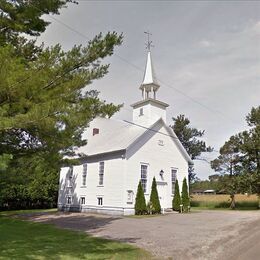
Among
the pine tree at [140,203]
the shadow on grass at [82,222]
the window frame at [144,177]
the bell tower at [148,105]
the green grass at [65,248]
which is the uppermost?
the bell tower at [148,105]

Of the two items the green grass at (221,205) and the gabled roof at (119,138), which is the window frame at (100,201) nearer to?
the gabled roof at (119,138)

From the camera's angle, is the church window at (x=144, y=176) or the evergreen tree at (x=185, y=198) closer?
the church window at (x=144, y=176)

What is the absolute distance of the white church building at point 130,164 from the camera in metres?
23.1

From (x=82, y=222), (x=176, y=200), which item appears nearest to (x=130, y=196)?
(x=176, y=200)

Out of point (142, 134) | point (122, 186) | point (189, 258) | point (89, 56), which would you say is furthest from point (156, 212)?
point (89, 56)

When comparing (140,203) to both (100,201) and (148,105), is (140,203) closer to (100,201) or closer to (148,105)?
(100,201)

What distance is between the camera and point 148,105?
26734mm

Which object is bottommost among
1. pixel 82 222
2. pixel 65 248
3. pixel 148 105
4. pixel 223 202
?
pixel 65 248

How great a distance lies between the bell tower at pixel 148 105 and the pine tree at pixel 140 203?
5.52 meters

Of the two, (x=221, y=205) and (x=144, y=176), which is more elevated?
(x=144, y=176)

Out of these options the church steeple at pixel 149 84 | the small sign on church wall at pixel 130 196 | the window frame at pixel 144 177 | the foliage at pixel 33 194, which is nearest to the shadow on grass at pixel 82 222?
the small sign on church wall at pixel 130 196

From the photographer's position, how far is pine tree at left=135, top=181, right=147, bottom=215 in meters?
22.6

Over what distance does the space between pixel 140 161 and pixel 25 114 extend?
55.7 feet

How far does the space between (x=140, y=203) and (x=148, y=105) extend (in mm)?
8195
